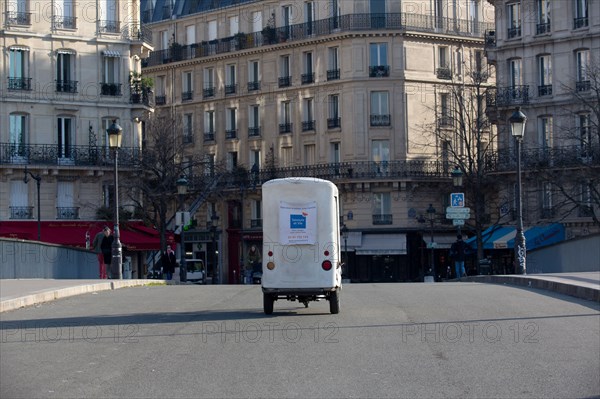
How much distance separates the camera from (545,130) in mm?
64750

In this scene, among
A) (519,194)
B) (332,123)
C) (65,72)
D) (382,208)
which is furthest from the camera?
(332,123)

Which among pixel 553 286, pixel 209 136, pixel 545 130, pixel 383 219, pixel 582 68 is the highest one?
pixel 582 68

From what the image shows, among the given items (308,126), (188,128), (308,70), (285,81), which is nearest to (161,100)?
(188,128)

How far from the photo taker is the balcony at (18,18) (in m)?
60.1

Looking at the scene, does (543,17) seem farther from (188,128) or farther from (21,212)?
(21,212)

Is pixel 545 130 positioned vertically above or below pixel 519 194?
above

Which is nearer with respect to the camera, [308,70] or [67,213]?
[67,213]

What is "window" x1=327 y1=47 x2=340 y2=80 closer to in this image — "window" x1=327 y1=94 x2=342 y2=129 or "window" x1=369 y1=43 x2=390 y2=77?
"window" x1=327 y1=94 x2=342 y2=129

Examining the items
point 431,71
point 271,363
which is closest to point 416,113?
point 431,71

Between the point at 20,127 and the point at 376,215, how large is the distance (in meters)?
23.2

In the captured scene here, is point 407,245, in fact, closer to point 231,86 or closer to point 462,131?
point 462,131

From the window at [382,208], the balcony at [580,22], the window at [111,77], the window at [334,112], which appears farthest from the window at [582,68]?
the window at [111,77]

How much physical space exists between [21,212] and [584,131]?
3002cm

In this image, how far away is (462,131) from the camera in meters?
69.6
